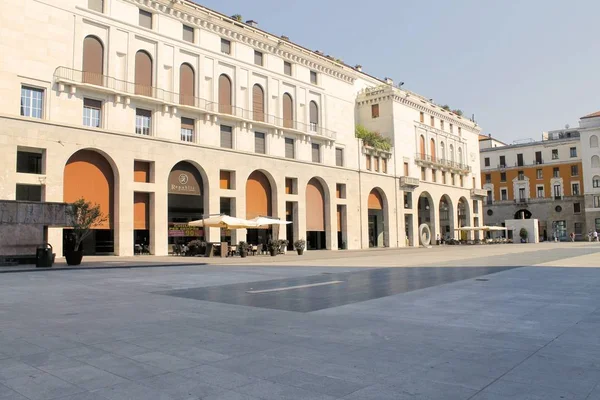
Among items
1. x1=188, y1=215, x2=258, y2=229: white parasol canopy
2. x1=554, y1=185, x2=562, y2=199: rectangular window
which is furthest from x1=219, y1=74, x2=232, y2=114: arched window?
x1=554, y1=185, x2=562, y2=199: rectangular window

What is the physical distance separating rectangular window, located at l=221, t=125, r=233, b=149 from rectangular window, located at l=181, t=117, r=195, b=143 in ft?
9.05

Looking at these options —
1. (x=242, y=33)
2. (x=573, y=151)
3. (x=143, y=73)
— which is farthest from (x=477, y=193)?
(x=143, y=73)

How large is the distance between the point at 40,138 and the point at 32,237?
763cm

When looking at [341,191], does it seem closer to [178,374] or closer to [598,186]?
[178,374]

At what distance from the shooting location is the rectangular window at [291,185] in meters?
42.4

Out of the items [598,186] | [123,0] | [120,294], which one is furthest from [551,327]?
[598,186]

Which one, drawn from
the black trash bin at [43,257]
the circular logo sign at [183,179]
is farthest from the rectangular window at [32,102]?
the black trash bin at [43,257]

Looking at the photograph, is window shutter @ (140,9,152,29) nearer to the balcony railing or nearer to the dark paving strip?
the dark paving strip

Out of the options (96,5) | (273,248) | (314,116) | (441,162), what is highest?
(96,5)

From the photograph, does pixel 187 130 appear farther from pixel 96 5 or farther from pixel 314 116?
pixel 314 116

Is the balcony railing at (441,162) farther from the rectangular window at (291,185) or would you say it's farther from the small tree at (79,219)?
the small tree at (79,219)

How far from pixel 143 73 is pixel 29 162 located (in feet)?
30.6

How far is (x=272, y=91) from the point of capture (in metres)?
40.9

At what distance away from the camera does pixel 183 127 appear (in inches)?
1351
